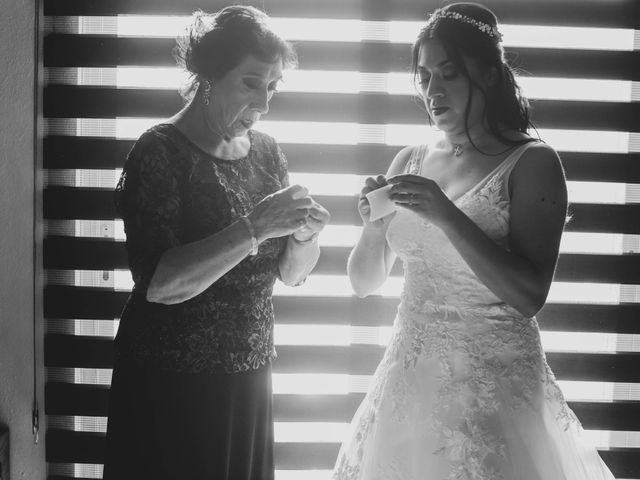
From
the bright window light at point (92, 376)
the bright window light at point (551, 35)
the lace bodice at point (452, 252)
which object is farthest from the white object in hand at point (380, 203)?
the bright window light at point (92, 376)

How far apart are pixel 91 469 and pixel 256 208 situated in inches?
71.1

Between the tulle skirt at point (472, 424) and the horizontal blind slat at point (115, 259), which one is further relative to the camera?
the horizontal blind slat at point (115, 259)

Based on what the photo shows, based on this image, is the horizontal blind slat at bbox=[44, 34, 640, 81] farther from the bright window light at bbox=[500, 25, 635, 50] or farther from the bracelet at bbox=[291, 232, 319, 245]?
the bracelet at bbox=[291, 232, 319, 245]

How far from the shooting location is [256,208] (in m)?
1.62

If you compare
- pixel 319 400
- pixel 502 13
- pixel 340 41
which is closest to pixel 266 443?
pixel 319 400

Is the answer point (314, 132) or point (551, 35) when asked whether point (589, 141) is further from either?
point (314, 132)

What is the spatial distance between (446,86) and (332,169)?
2.70ft

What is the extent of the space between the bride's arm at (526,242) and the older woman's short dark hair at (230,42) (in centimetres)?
75

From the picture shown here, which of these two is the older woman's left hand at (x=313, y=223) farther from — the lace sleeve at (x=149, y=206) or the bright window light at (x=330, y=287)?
the bright window light at (x=330, y=287)

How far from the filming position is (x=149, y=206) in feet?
5.09

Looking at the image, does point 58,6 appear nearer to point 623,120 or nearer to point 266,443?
point 266,443

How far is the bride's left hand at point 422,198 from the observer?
63.9 inches

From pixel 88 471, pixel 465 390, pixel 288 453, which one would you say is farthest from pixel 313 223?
pixel 88 471

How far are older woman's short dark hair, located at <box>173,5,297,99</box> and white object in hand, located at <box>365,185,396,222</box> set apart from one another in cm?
51
